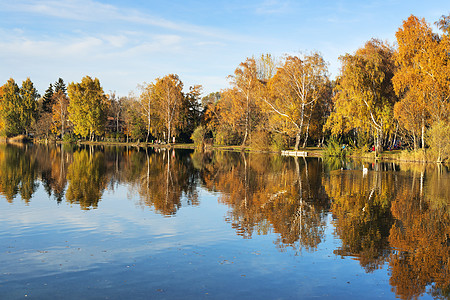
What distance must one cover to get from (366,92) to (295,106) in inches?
475

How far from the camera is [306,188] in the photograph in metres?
22.0

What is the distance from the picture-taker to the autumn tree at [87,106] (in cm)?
8506

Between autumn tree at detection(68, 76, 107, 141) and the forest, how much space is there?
0.71ft

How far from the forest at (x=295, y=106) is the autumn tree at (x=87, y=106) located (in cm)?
22

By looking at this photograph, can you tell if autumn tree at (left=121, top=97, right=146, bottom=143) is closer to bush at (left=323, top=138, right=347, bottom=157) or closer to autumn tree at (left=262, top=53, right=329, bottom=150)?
autumn tree at (left=262, top=53, right=329, bottom=150)

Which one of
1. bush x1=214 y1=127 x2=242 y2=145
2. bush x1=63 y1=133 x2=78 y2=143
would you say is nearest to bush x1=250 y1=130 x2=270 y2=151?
bush x1=214 y1=127 x2=242 y2=145

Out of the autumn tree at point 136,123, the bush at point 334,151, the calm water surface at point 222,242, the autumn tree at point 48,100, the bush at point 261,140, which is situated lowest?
the calm water surface at point 222,242

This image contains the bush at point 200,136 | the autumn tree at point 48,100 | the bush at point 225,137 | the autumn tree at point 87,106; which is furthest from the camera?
the autumn tree at point 48,100

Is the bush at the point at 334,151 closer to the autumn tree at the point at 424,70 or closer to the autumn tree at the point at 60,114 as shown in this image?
the autumn tree at the point at 424,70

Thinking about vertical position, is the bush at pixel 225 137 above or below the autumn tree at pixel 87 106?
below

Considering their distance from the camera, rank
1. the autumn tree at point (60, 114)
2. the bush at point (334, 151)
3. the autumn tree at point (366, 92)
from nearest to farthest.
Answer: the autumn tree at point (366, 92), the bush at point (334, 151), the autumn tree at point (60, 114)

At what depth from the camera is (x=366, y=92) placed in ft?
156

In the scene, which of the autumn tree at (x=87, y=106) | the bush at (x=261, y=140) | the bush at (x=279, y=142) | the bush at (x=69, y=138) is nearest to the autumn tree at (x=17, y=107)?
the bush at (x=69, y=138)

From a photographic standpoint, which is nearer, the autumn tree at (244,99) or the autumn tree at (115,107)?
the autumn tree at (244,99)
